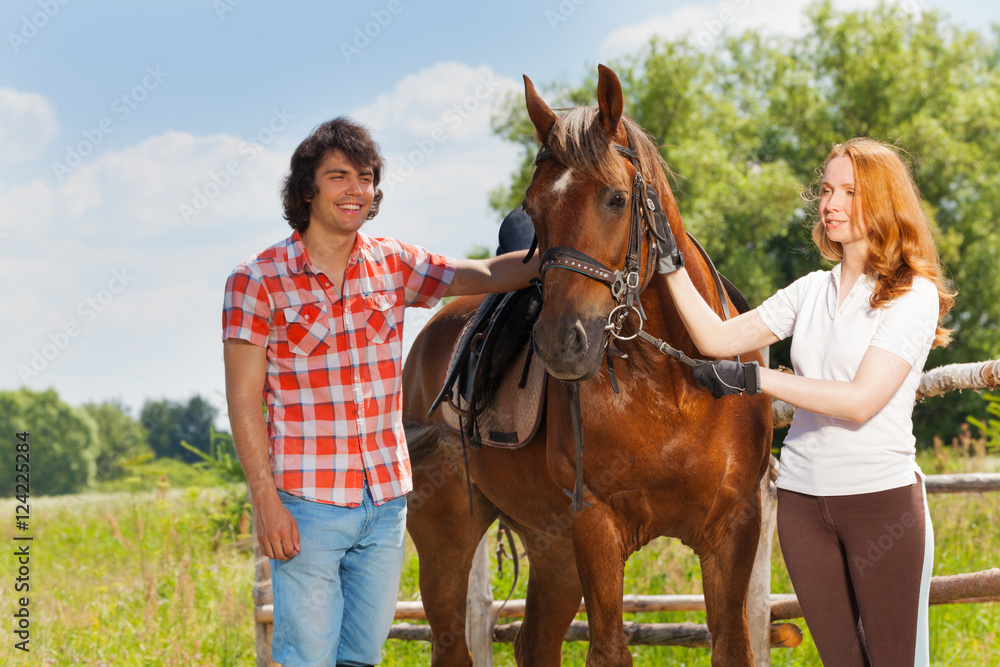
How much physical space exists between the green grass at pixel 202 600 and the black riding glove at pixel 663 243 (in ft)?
10.6

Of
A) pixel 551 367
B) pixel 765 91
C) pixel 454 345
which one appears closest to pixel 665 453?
pixel 551 367

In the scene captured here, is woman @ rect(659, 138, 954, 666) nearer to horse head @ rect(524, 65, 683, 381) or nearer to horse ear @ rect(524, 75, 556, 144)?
horse head @ rect(524, 65, 683, 381)

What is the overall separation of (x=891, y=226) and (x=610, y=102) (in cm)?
98

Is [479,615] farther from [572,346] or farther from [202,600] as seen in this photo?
[572,346]

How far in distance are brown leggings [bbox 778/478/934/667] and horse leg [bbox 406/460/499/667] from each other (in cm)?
219

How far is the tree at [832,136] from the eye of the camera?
19.5m

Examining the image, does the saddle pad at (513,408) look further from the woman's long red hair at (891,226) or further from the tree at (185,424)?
the tree at (185,424)

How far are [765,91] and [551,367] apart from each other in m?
27.2

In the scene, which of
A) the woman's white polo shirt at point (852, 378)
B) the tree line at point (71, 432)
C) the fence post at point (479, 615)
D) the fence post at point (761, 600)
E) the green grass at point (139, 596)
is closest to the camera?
the woman's white polo shirt at point (852, 378)

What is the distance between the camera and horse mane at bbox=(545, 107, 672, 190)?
252 centimetres

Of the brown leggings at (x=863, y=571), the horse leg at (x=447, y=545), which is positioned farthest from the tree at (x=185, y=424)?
the brown leggings at (x=863, y=571)

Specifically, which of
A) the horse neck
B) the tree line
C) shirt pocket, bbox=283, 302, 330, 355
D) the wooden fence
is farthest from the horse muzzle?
the tree line

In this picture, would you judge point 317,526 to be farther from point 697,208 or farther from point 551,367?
point 697,208

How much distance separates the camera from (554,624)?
4.16 m
